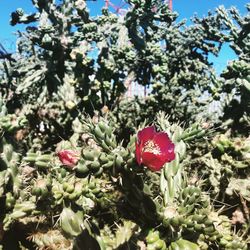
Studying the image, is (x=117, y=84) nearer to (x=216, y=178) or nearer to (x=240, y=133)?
(x=240, y=133)

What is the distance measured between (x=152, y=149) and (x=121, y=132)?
252cm

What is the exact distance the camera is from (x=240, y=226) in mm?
3070

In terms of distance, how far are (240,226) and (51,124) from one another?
7.17 feet

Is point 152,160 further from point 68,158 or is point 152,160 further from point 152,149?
point 68,158

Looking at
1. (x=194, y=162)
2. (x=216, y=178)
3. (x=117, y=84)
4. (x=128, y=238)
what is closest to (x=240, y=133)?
(x=194, y=162)

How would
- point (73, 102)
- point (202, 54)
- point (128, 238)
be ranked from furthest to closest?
1. point (202, 54)
2. point (73, 102)
3. point (128, 238)

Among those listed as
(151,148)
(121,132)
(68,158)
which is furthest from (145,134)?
(121,132)

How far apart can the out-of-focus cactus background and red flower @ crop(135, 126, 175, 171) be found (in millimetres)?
76

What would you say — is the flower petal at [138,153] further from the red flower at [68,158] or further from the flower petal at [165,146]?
the red flower at [68,158]

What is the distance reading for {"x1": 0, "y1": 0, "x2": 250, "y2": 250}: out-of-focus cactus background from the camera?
80.0 inches

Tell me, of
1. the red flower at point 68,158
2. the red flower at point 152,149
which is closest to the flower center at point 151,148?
the red flower at point 152,149

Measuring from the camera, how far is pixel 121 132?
4383 mm

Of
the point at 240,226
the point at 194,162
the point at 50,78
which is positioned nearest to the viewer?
the point at 240,226

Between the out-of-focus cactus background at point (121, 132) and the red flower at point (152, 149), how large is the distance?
0.25 ft
